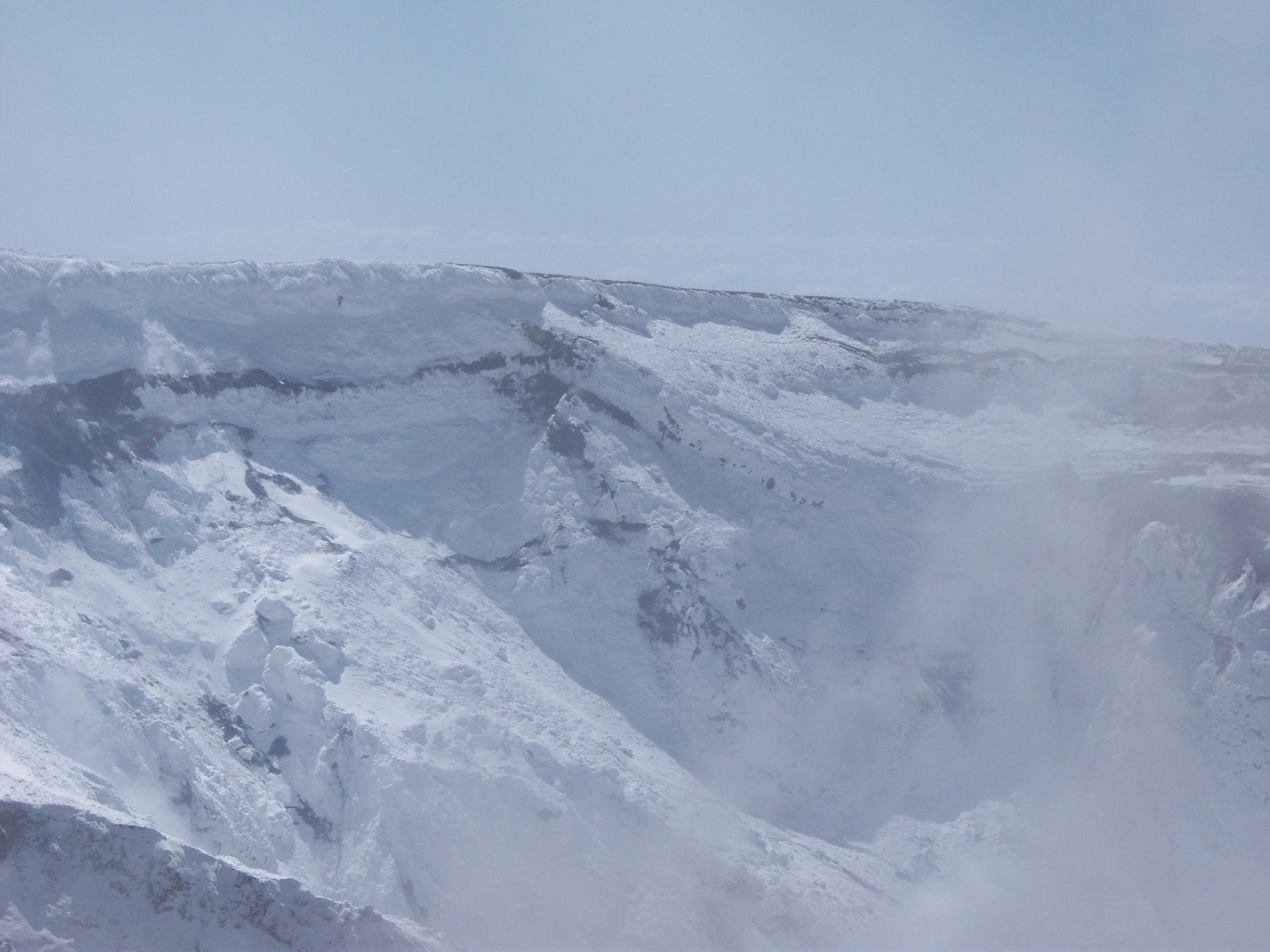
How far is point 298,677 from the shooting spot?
1967cm

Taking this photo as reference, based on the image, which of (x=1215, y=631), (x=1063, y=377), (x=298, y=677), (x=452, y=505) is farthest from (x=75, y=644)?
(x=1063, y=377)

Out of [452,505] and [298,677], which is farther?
[452,505]

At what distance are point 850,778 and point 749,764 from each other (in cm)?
233

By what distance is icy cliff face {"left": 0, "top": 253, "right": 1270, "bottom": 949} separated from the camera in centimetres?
1827

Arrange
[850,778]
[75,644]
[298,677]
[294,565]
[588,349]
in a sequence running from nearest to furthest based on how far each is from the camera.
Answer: [75,644] < [298,677] < [294,565] < [850,778] < [588,349]

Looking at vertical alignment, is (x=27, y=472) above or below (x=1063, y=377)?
below

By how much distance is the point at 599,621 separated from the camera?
2425cm

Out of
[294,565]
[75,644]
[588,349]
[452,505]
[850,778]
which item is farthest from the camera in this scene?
[588,349]

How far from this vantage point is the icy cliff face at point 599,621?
18266mm

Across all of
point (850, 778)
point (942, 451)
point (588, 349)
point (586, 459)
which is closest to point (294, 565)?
point (586, 459)

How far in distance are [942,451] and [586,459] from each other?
31.3 feet

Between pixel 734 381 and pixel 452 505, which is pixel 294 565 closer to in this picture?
pixel 452 505

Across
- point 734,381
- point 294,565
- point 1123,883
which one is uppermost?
point 734,381

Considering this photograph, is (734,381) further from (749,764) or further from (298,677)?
(298,677)
